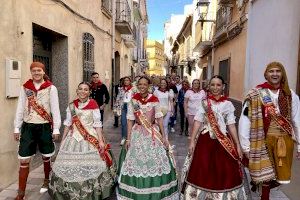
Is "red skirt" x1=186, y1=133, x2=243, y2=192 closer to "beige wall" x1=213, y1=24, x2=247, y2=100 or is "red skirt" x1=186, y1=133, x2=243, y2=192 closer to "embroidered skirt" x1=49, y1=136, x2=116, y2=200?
"embroidered skirt" x1=49, y1=136, x2=116, y2=200

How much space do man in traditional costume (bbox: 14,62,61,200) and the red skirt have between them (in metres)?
1.97

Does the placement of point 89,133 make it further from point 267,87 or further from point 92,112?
point 267,87

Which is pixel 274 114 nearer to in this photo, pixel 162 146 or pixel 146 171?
pixel 162 146

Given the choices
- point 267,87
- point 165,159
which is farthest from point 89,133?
point 267,87

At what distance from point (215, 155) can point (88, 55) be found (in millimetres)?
6726

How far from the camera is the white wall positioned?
19.9ft

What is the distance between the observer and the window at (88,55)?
30.5 feet

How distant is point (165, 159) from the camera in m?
4.28

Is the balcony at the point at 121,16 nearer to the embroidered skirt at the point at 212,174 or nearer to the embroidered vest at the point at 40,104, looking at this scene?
the embroidered vest at the point at 40,104

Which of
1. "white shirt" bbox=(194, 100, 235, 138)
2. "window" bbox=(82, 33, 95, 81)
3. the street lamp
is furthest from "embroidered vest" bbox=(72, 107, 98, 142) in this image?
the street lamp

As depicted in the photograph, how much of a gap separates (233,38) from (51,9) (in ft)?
23.8

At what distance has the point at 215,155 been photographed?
12.8 feet

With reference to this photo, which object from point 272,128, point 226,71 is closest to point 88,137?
point 272,128

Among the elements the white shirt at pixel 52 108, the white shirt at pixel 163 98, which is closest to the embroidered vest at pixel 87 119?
the white shirt at pixel 52 108
